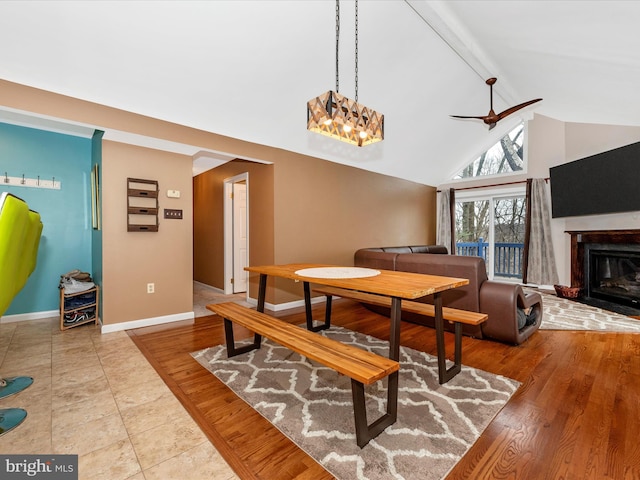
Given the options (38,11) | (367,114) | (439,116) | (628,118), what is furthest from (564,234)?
(38,11)

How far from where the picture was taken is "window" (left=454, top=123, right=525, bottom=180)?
603 cm

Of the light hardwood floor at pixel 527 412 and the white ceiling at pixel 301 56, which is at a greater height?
the white ceiling at pixel 301 56

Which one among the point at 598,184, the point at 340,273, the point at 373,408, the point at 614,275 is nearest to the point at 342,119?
the point at 340,273

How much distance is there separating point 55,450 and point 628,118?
269 inches

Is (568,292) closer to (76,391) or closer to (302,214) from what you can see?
(302,214)

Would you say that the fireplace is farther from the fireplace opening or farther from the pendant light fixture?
the pendant light fixture

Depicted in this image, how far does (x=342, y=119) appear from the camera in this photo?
1.96 m

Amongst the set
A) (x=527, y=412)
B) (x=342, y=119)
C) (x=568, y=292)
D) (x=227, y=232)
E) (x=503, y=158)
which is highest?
(x=503, y=158)

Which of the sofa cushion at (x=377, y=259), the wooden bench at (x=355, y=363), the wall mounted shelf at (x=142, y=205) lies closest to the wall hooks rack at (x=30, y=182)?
the wall mounted shelf at (x=142, y=205)

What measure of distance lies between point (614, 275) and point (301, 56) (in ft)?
18.2

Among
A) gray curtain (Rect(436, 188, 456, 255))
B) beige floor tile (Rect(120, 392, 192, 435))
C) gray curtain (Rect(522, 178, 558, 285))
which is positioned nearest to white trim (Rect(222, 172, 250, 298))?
beige floor tile (Rect(120, 392, 192, 435))

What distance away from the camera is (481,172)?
6.57m

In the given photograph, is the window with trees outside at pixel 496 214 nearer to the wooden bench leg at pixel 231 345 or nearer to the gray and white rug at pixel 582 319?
the gray and white rug at pixel 582 319

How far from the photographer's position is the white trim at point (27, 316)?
345 cm
